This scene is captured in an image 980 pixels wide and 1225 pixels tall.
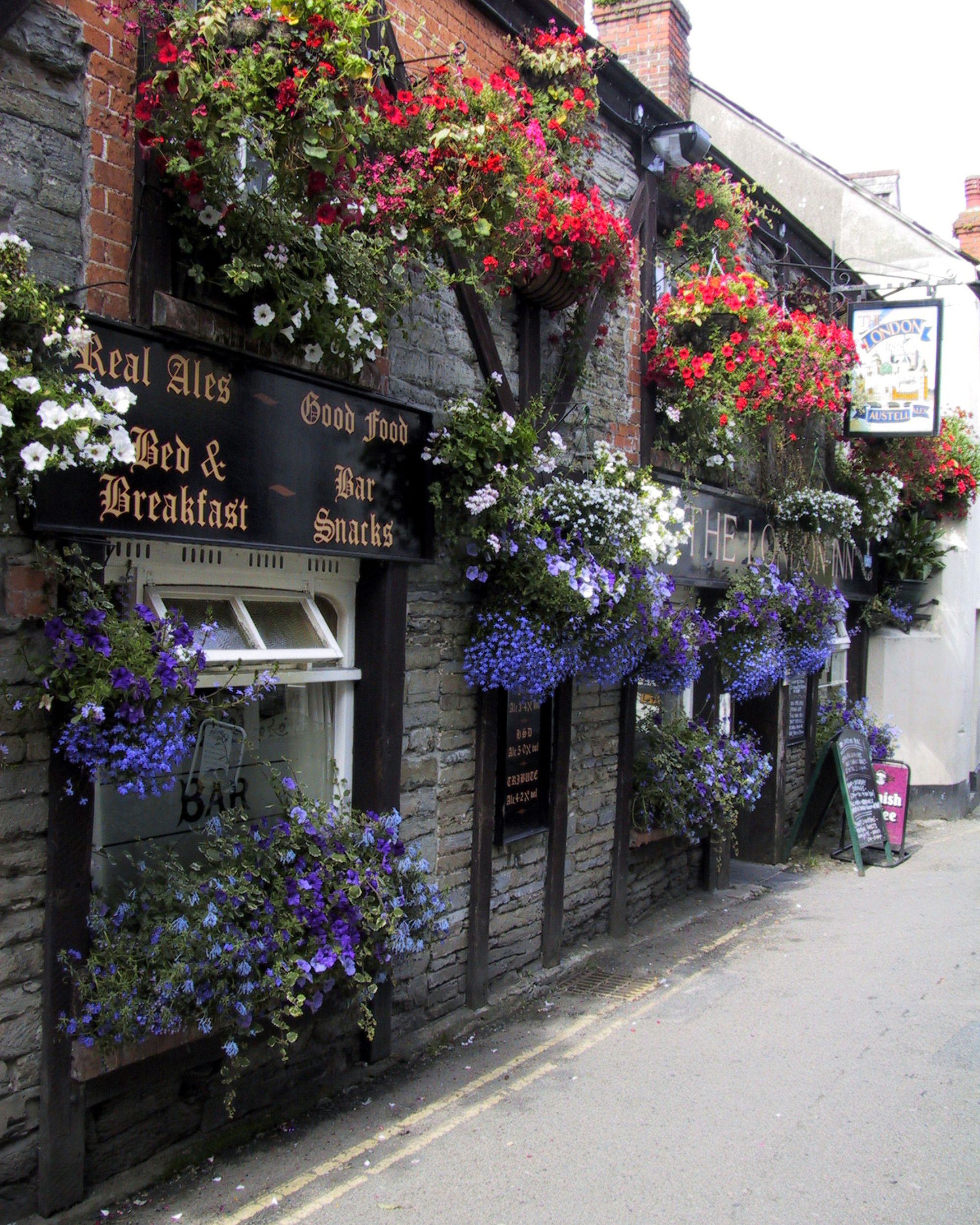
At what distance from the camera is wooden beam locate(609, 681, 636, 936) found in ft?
25.5

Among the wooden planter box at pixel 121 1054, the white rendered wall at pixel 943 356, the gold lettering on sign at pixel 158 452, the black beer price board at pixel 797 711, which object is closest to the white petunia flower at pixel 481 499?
the gold lettering on sign at pixel 158 452

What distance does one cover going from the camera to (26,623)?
3.72 metres

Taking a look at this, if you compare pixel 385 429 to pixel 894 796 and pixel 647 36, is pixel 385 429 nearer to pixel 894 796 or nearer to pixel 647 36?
pixel 647 36

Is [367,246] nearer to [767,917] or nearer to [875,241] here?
[767,917]

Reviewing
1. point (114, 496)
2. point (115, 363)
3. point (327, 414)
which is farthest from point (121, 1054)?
point (327, 414)

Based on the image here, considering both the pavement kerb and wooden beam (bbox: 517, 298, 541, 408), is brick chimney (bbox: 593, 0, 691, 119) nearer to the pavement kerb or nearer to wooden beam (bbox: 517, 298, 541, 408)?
wooden beam (bbox: 517, 298, 541, 408)

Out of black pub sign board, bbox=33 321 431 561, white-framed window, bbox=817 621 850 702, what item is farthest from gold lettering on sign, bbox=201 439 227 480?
white-framed window, bbox=817 621 850 702

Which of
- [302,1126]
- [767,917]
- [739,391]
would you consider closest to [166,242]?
[302,1126]

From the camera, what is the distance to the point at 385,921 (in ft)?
15.2

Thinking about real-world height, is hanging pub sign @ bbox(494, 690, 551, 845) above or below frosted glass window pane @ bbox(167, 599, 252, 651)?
below

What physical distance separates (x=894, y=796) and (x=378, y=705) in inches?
297

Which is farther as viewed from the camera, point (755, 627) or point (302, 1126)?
point (755, 627)

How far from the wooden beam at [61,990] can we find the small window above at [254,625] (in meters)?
0.76

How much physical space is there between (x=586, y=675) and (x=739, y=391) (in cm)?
305
